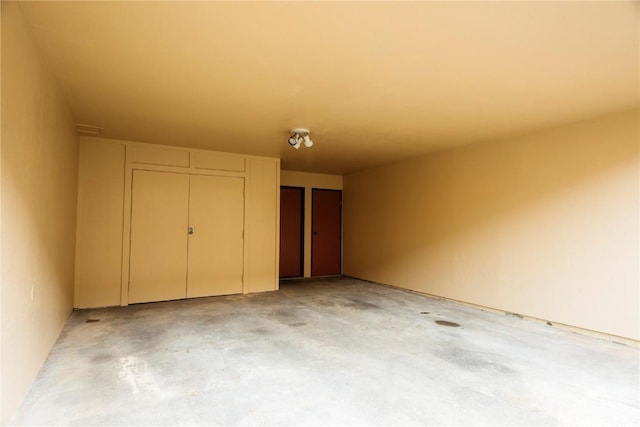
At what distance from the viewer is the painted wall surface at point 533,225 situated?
11.5 ft

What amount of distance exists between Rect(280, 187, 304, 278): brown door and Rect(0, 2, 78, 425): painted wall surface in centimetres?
434

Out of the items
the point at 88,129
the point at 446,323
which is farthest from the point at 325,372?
the point at 88,129

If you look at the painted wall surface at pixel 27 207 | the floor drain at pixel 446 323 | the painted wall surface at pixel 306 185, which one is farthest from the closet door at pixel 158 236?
the floor drain at pixel 446 323

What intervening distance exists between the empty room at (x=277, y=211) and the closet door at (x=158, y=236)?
1.2 inches

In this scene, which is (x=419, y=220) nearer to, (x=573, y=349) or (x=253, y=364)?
(x=573, y=349)

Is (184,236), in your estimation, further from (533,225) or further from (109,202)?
(533,225)

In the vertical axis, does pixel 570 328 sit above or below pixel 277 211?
below

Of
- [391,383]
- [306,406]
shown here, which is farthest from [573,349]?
[306,406]

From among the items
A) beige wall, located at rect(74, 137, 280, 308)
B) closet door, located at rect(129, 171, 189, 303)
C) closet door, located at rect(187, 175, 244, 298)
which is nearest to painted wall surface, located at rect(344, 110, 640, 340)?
closet door, located at rect(187, 175, 244, 298)

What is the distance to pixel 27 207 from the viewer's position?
223 centimetres

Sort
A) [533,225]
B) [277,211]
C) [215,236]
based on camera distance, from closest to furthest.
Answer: [533,225], [215,236], [277,211]

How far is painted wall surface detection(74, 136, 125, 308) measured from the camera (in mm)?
4578

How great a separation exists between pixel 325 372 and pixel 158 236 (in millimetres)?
3600

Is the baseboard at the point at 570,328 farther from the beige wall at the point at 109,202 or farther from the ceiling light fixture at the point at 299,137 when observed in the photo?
the beige wall at the point at 109,202
